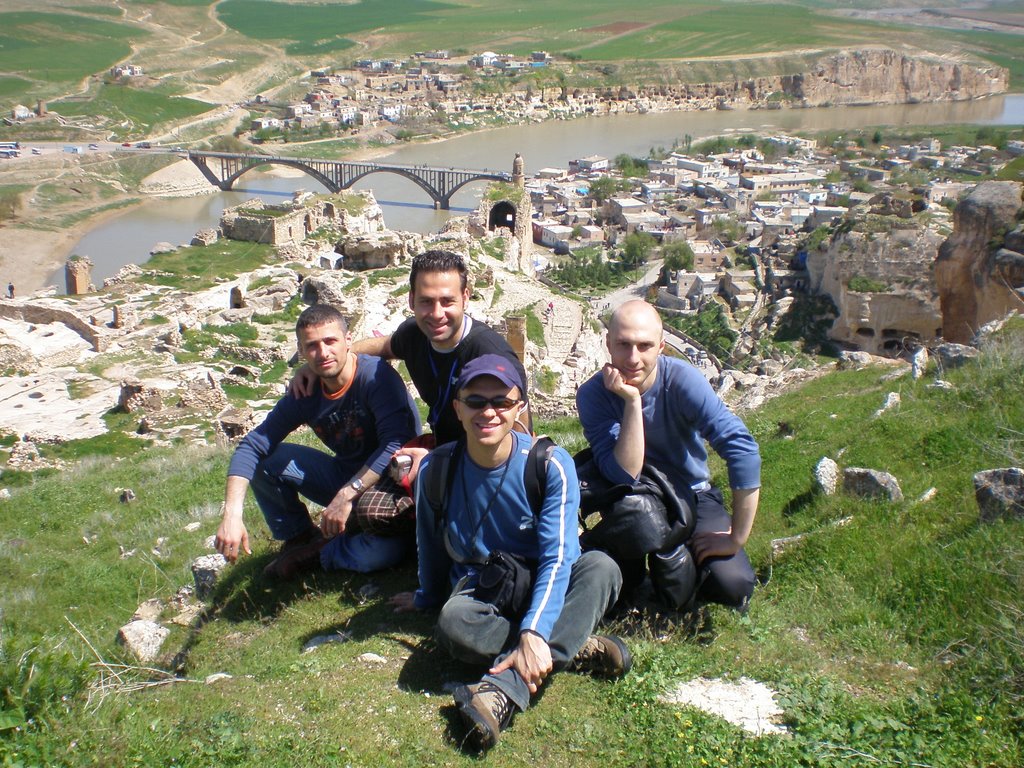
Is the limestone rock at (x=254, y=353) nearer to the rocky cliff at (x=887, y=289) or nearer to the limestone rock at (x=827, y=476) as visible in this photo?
the limestone rock at (x=827, y=476)

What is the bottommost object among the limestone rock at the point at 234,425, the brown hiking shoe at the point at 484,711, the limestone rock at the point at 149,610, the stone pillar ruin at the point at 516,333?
the limestone rock at the point at 234,425

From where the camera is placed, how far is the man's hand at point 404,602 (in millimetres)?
3746

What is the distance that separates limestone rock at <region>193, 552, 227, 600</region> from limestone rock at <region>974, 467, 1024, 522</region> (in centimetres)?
379

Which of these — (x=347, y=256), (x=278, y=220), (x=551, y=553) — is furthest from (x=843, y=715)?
(x=278, y=220)

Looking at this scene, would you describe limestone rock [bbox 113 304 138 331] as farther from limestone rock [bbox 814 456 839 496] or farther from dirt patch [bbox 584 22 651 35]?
dirt patch [bbox 584 22 651 35]

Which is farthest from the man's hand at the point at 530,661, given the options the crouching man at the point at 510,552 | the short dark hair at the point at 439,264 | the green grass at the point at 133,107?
the green grass at the point at 133,107

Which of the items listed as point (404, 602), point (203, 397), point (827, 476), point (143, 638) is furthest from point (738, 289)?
point (143, 638)

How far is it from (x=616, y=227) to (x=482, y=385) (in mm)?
43846

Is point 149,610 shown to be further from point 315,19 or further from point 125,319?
point 315,19

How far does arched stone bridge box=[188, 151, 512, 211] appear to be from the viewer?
4769cm

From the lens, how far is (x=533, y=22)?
134m

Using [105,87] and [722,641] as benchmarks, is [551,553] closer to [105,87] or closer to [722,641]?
Result: [722,641]

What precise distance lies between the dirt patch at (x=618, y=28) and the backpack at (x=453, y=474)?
13057cm

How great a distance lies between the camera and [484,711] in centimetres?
274
